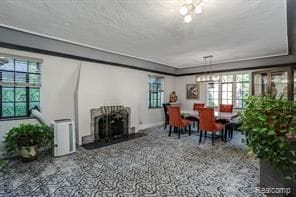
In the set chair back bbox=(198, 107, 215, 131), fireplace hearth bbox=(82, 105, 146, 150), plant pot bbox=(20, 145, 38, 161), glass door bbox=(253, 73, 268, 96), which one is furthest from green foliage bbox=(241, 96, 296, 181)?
glass door bbox=(253, 73, 268, 96)

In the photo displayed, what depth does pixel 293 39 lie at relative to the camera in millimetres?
4016

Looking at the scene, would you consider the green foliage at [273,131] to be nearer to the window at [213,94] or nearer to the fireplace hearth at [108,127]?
the fireplace hearth at [108,127]

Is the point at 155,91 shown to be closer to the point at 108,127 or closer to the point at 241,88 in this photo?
the point at 108,127

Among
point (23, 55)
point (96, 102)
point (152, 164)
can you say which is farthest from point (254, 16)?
point (23, 55)

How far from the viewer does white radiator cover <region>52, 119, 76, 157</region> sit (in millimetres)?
3734

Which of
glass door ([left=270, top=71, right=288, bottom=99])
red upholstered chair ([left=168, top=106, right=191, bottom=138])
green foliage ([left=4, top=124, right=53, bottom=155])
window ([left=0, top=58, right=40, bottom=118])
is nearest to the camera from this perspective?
green foliage ([left=4, top=124, right=53, bottom=155])

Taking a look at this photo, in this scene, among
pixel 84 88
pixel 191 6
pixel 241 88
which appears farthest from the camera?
pixel 241 88

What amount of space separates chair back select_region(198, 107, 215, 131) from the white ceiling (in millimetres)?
1671

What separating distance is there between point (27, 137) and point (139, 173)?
7.73 ft

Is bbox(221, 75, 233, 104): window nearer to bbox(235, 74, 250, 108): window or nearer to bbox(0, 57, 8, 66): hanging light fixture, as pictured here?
bbox(235, 74, 250, 108): window

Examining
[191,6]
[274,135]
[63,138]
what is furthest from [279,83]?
[63,138]

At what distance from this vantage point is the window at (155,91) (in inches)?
283

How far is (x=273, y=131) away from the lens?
1.97 meters

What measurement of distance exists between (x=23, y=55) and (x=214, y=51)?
15.7 ft
